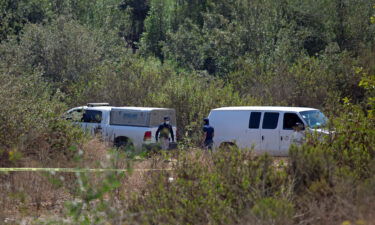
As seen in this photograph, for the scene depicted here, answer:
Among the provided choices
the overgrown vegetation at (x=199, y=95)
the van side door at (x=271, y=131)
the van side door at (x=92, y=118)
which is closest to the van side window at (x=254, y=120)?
the van side door at (x=271, y=131)

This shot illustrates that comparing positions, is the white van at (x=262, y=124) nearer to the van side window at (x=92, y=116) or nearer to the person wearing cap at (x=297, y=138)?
the person wearing cap at (x=297, y=138)

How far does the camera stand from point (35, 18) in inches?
1506

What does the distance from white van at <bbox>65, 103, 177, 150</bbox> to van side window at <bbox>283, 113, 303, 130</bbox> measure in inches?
135

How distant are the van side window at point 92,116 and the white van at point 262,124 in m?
3.40

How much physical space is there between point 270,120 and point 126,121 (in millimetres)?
4299

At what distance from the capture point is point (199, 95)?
A: 23547 millimetres

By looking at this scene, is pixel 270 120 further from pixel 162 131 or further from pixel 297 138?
pixel 162 131

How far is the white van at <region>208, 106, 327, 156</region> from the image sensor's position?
17.9 meters

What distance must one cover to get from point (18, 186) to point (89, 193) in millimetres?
3850

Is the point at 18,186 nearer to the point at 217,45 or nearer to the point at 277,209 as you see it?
the point at 277,209

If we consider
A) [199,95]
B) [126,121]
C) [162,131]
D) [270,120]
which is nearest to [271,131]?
[270,120]

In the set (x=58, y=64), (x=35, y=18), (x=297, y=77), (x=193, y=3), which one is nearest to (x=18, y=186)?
(x=297, y=77)

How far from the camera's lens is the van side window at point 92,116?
20.4 m

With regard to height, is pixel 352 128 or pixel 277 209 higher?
pixel 352 128
